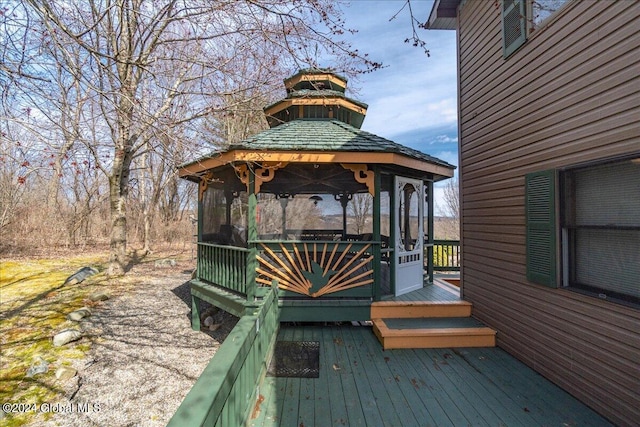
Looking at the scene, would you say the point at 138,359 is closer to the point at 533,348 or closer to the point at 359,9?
the point at 533,348

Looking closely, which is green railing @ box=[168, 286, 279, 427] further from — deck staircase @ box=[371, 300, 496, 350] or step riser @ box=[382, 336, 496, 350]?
deck staircase @ box=[371, 300, 496, 350]

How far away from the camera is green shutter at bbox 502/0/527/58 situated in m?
3.71

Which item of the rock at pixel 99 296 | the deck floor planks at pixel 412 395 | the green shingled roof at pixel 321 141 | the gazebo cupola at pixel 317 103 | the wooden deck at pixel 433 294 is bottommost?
the rock at pixel 99 296

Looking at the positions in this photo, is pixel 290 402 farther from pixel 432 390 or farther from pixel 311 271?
pixel 311 271

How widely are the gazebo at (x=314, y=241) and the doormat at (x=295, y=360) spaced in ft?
2.04

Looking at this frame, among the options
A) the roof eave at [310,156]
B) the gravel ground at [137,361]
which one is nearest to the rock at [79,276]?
the gravel ground at [137,361]

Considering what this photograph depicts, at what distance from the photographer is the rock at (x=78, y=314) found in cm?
635

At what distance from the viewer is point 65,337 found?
18.0 ft

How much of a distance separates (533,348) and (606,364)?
87 cm

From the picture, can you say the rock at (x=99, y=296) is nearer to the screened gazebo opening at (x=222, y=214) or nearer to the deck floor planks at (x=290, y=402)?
the screened gazebo opening at (x=222, y=214)

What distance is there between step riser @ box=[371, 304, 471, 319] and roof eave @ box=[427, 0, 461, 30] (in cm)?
526

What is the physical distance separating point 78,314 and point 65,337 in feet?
3.65

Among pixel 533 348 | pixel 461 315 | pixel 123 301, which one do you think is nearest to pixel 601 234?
pixel 533 348

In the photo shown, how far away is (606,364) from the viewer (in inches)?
102
